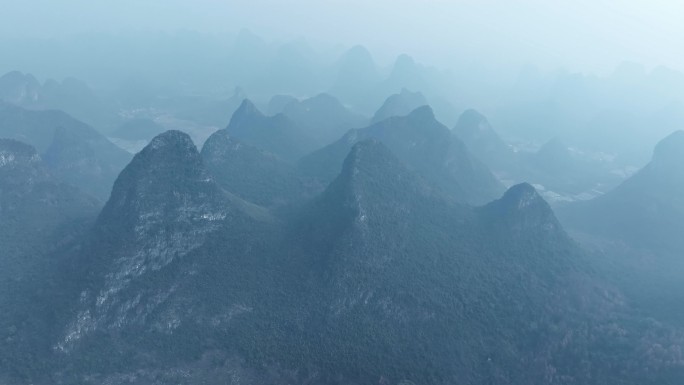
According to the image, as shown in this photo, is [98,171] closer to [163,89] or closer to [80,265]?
[80,265]

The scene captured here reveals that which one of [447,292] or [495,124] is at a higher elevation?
[495,124]

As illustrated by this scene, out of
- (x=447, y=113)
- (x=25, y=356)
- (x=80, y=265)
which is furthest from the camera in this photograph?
(x=447, y=113)

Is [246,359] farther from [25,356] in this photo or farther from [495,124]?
[495,124]

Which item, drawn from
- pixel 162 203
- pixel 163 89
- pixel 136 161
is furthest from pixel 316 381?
pixel 163 89

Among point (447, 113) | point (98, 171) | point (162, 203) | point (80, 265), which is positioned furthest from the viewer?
point (447, 113)

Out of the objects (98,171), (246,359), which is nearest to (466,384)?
(246,359)

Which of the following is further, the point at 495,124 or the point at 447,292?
the point at 495,124

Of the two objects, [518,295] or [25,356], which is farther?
[518,295]

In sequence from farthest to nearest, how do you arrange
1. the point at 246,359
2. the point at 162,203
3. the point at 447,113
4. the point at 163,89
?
the point at 163,89 < the point at 447,113 < the point at 162,203 < the point at 246,359

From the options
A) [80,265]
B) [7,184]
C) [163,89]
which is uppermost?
[163,89]
